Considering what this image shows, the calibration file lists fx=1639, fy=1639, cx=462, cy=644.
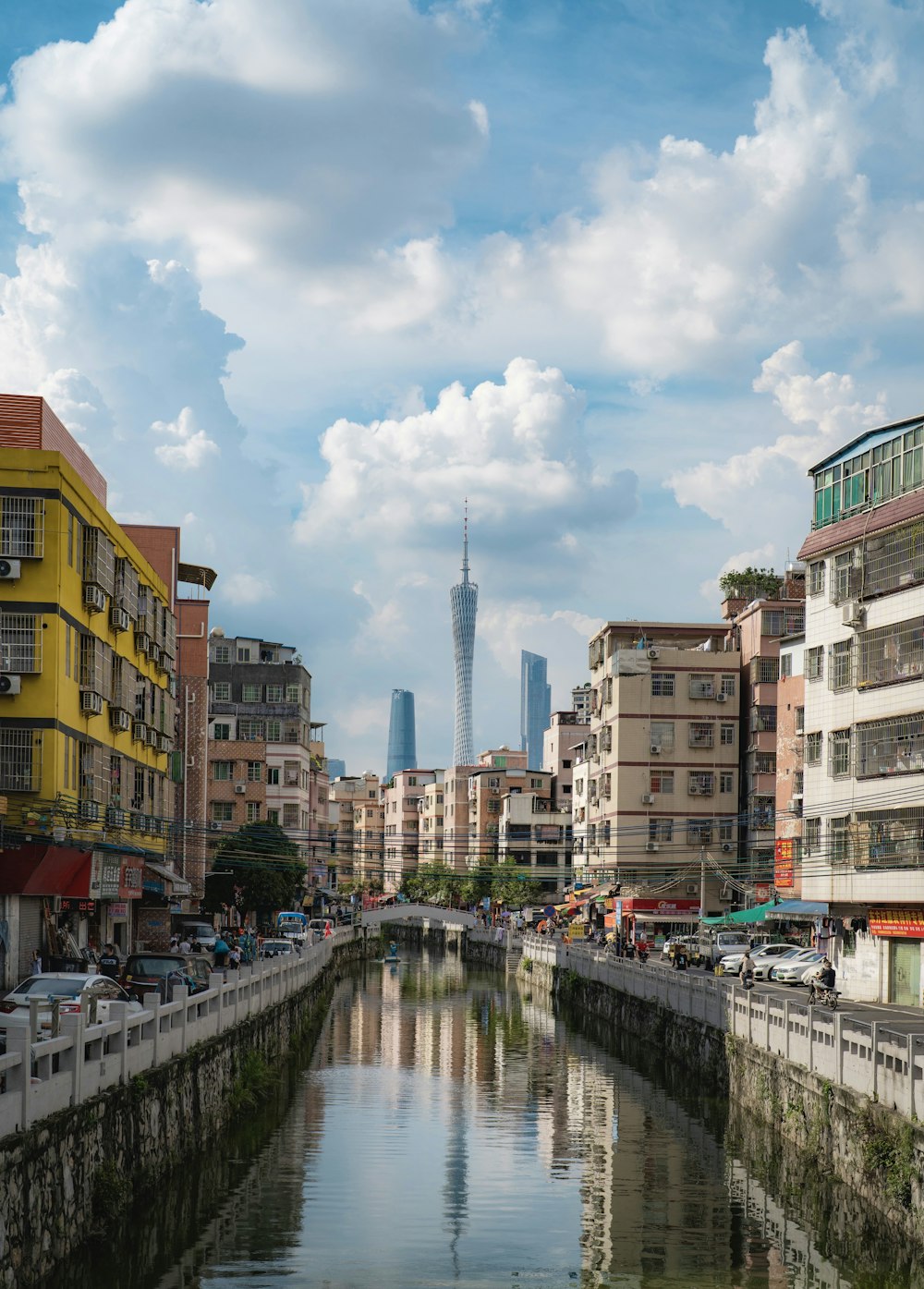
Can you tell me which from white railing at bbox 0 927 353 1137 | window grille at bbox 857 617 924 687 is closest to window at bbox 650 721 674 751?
window grille at bbox 857 617 924 687

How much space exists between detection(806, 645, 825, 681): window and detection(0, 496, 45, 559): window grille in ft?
86.2

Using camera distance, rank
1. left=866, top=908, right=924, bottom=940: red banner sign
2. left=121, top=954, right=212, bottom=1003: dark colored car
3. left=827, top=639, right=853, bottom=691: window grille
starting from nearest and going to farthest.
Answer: left=121, top=954, right=212, bottom=1003: dark colored car
left=866, top=908, right=924, bottom=940: red banner sign
left=827, top=639, right=853, bottom=691: window grille

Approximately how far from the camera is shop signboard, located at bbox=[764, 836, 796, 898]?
62.3m

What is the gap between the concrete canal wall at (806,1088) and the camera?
966 inches

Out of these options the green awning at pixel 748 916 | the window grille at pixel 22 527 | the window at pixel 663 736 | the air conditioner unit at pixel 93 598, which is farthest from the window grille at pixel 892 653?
the window at pixel 663 736

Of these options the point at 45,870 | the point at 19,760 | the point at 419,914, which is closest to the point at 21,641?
the point at 19,760

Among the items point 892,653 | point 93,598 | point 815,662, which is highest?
point 93,598

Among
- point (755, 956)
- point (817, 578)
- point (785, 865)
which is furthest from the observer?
point (785, 865)

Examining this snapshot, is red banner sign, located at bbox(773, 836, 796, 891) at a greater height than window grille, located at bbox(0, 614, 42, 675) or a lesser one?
lesser

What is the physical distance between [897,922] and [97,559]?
2804 cm

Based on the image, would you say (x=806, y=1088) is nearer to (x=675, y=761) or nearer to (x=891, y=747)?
(x=891, y=747)

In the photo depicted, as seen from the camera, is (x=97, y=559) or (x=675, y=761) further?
(x=675, y=761)

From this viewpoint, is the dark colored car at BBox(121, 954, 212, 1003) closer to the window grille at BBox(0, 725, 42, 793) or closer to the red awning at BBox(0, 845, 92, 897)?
the red awning at BBox(0, 845, 92, 897)

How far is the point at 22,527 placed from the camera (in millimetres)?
48156
